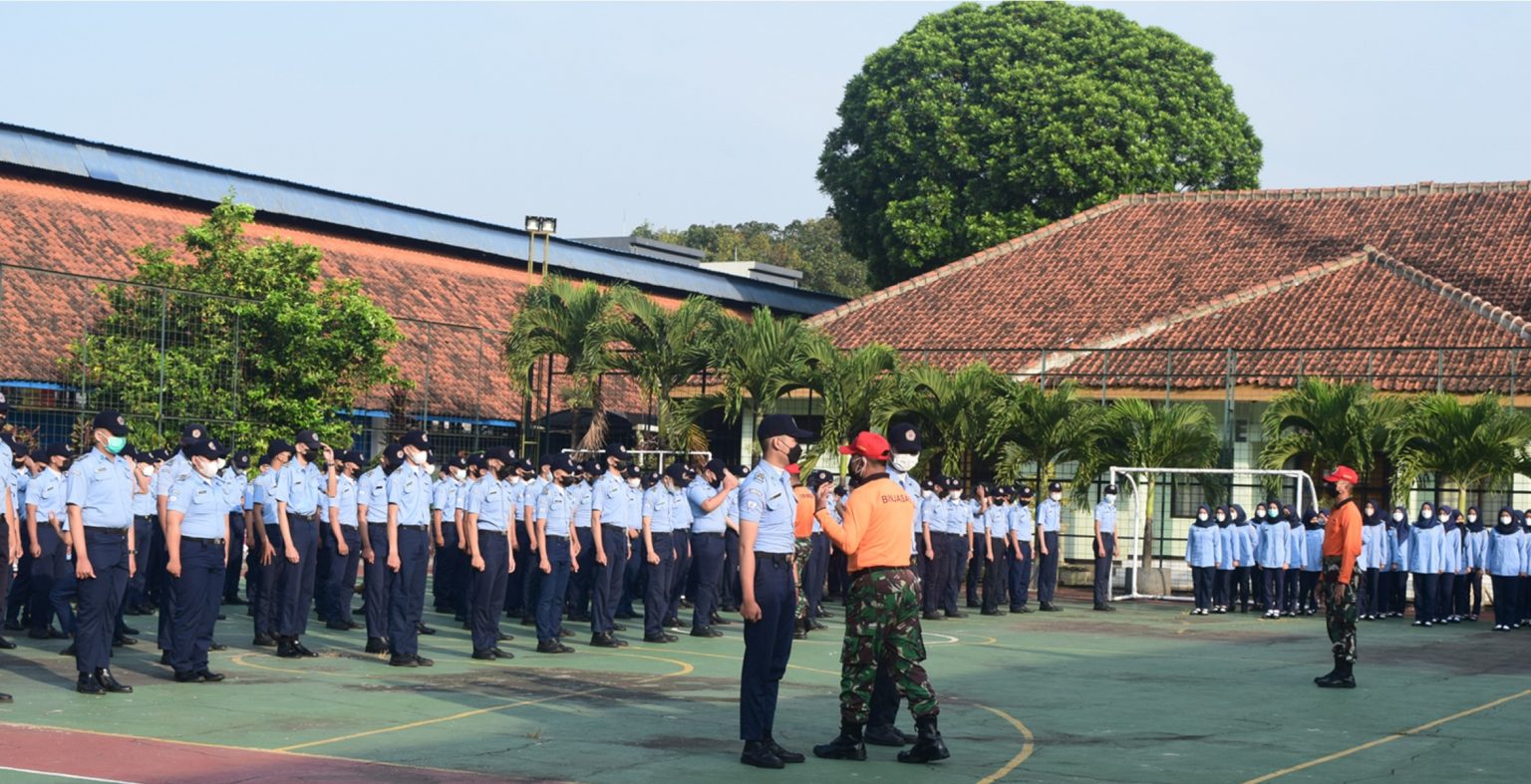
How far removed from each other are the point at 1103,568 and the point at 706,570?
25.4ft

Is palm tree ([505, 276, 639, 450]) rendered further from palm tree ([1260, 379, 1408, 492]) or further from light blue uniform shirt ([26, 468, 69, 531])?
light blue uniform shirt ([26, 468, 69, 531])

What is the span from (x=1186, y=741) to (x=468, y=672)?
18.2 feet

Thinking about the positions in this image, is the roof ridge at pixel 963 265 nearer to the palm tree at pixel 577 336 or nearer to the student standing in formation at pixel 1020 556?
the palm tree at pixel 577 336

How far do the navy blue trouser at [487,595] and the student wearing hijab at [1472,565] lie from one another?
1354cm

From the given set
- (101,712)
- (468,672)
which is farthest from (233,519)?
(101,712)

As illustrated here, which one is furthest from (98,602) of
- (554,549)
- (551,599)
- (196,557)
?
(554,549)

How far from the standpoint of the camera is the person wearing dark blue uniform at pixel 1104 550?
75.4 feet

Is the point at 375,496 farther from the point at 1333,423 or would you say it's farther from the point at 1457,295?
the point at 1457,295

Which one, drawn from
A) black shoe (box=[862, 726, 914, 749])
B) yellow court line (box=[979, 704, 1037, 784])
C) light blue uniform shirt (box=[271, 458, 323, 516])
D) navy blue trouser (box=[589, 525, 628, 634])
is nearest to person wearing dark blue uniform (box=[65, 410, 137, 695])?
light blue uniform shirt (box=[271, 458, 323, 516])

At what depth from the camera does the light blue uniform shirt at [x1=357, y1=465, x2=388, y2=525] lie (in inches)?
570

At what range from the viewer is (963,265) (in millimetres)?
37188

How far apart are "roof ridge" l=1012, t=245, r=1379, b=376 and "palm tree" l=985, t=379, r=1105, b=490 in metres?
3.68

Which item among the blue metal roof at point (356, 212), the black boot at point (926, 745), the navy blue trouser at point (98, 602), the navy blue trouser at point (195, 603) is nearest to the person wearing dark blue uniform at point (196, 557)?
the navy blue trouser at point (195, 603)

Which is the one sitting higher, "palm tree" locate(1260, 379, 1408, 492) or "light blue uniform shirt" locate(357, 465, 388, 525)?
"palm tree" locate(1260, 379, 1408, 492)
